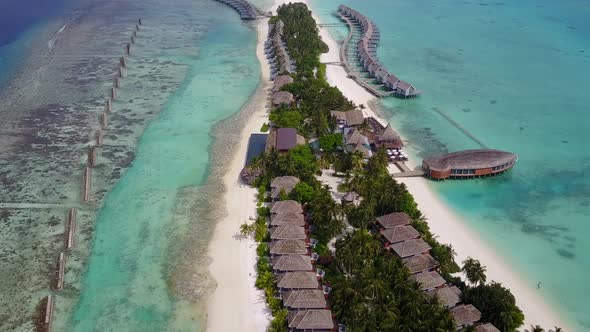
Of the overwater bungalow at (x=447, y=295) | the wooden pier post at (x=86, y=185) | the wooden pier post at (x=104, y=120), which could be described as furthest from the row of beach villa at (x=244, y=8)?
the overwater bungalow at (x=447, y=295)

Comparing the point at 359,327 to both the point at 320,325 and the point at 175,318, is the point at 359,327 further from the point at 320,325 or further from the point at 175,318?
the point at 175,318

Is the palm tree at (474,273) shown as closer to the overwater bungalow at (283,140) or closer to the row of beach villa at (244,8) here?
the overwater bungalow at (283,140)

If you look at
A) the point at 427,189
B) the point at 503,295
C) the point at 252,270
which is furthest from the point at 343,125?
the point at 503,295

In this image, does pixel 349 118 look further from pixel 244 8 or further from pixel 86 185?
pixel 244 8

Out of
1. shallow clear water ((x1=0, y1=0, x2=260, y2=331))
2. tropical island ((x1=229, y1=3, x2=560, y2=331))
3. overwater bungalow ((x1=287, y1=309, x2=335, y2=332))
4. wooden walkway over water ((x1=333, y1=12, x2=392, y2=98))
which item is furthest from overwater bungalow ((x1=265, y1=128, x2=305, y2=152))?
overwater bungalow ((x1=287, y1=309, x2=335, y2=332))

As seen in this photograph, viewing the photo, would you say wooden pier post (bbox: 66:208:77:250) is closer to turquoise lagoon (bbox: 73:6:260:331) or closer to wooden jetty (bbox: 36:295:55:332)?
turquoise lagoon (bbox: 73:6:260:331)

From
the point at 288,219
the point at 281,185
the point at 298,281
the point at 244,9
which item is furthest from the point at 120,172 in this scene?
the point at 244,9
